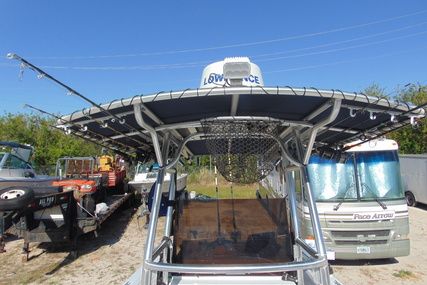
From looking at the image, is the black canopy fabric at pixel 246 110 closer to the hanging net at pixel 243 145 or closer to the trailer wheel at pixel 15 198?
the hanging net at pixel 243 145

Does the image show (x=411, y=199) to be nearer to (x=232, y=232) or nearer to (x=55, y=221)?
(x=232, y=232)

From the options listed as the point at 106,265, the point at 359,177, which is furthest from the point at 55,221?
the point at 359,177

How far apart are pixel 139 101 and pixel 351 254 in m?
5.52

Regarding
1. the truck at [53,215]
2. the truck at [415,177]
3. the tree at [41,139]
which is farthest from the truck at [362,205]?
the tree at [41,139]

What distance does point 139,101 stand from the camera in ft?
7.05

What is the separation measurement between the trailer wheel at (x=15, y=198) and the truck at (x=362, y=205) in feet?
15.6

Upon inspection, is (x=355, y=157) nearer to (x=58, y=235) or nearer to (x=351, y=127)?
(x=351, y=127)

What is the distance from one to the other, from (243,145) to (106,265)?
5574 mm

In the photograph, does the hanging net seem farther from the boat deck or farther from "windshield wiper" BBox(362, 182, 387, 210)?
"windshield wiper" BBox(362, 182, 387, 210)

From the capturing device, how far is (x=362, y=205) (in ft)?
19.2

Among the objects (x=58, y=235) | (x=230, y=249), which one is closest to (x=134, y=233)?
(x=58, y=235)

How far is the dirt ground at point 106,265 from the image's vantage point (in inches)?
225

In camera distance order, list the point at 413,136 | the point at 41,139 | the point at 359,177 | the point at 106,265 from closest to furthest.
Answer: the point at 359,177, the point at 106,265, the point at 413,136, the point at 41,139

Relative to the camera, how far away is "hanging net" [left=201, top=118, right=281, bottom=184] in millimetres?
2566
